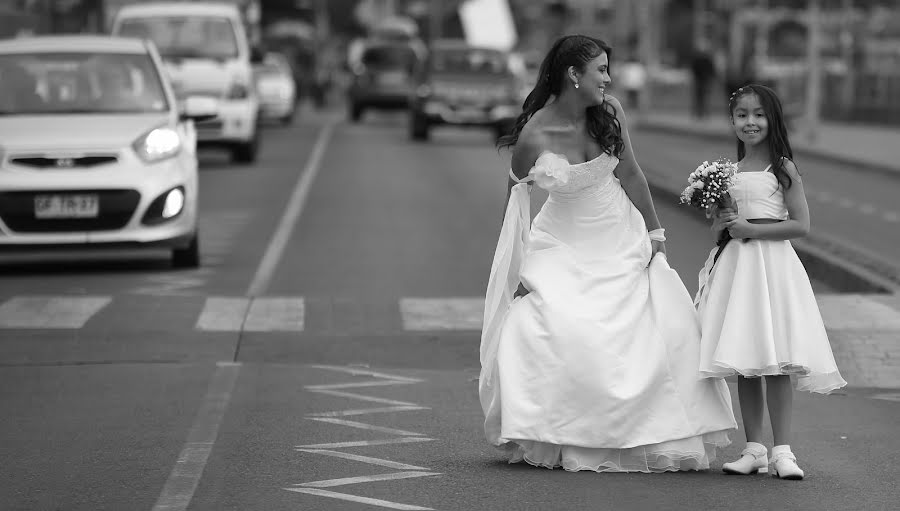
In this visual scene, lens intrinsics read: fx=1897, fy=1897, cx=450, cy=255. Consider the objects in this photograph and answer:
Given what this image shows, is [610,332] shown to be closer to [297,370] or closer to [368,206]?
[297,370]

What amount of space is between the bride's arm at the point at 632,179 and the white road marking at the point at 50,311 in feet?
15.7

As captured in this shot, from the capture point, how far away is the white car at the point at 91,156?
14.2 m

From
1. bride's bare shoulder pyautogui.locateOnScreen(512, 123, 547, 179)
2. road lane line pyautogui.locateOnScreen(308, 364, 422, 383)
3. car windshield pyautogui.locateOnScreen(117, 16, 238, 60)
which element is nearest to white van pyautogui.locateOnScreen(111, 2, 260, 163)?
car windshield pyautogui.locateOnScreen(117, 16, 238, 60)

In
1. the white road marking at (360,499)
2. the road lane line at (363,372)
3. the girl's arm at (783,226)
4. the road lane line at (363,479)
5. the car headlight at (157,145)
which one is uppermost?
the girl's arm at (783,226)

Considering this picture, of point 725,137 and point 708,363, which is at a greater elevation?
point 708,363

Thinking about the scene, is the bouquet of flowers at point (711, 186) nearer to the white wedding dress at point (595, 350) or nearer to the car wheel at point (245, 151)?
the white wedding dress at point (595, 350)

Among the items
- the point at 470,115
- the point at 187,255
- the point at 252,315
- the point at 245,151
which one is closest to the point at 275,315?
the point at 252,315

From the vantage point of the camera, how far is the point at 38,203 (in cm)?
1422

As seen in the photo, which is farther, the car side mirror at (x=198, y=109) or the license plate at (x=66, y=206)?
the car side mirror at (x=198, y=109)

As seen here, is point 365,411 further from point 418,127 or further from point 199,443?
point 418,127

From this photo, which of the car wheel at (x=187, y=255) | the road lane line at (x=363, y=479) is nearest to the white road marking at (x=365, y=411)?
the road lane line at (x=363, y=479)

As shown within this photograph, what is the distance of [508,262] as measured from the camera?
7.55 meters

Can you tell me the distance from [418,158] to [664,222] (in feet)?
40.5

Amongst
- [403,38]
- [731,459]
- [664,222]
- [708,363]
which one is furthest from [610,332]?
[403,38]
